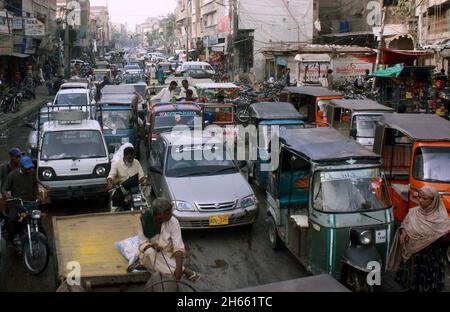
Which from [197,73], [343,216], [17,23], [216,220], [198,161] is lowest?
[216,220]

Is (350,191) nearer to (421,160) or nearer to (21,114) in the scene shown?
(421,160)

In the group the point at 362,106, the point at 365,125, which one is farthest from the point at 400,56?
the point at 365,125

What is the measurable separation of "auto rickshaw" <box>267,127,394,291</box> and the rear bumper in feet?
15.1

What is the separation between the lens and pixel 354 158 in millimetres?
7281

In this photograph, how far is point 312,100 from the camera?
18250 millimetres

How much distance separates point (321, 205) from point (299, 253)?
0.92m

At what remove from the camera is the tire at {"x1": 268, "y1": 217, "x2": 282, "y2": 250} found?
28.9 ft

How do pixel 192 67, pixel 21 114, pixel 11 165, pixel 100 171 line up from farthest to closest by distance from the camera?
pixel 192 67
pixel 21 114
pixel 100 171
pixel 11 165

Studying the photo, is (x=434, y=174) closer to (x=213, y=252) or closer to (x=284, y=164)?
(x=284, y=164)

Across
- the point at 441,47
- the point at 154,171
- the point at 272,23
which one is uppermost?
the point at 272,23

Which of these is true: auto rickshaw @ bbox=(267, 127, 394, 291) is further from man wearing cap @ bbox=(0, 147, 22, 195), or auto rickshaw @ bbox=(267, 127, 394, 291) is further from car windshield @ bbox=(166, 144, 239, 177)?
man wearing cap @ bbox=(0, 147, 22, 195)

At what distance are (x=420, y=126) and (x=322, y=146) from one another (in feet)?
8.49

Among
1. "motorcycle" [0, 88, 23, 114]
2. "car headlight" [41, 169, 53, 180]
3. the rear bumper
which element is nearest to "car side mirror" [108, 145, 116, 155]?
the rear bumper
